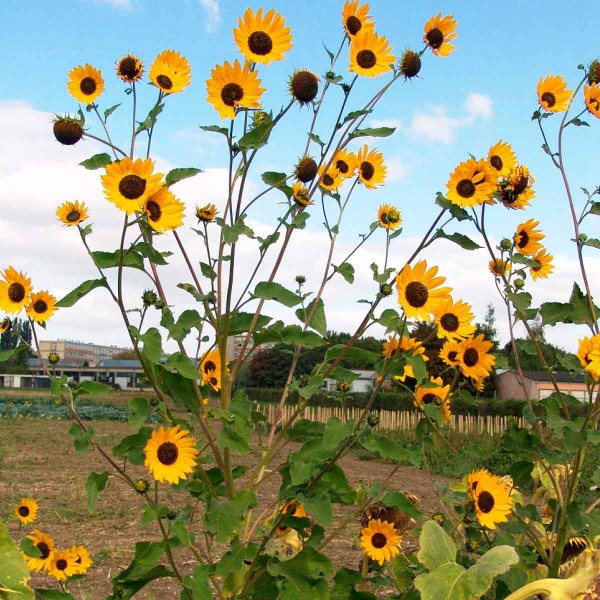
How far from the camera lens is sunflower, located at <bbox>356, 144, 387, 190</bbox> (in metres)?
2.49

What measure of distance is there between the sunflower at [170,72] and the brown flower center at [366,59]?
1.63 feet

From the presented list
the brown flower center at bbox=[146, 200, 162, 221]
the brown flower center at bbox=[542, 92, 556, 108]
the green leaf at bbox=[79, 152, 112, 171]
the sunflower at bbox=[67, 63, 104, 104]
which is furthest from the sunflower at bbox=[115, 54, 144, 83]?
the brown flower center at bbox=[542, 92, 556, 108]

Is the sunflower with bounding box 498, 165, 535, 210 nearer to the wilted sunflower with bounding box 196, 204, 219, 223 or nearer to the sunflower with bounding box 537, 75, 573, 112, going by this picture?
the sunflower with bounding box 537, 75, 573, 112

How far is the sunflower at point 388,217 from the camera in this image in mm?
2309

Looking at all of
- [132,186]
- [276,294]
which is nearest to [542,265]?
[276,294]

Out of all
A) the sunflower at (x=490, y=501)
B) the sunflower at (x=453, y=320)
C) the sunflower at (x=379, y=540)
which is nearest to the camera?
the sunflower at (x=453, y=320)

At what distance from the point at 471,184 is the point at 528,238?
0.56 metres

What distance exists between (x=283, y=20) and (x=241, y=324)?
0.86m

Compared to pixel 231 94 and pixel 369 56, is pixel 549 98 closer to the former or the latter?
pixel 369 56

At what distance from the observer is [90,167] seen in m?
1.89

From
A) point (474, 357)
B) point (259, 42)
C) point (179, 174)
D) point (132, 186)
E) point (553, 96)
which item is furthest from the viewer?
point (553, 96)

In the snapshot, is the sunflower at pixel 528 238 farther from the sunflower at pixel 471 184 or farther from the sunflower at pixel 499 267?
the sunflower at pixel 471 184

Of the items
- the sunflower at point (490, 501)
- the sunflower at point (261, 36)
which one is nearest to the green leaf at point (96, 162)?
the sunflower at point (261, 36)

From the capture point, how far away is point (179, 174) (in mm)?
1862
